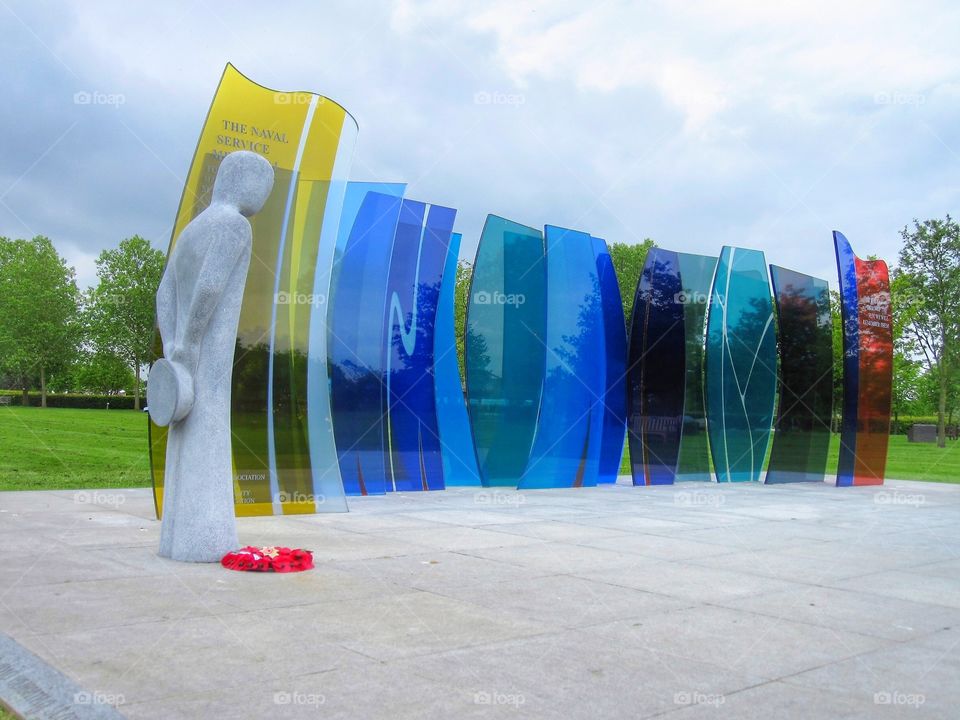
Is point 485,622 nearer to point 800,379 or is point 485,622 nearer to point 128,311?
point 800,379

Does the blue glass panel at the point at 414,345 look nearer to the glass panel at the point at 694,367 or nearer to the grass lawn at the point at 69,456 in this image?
the grass lawn at the point at 69,456

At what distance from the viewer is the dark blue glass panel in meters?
16.3

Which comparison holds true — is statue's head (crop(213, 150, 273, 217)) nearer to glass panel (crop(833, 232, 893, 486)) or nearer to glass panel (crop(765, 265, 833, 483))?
glass panel (crop(765, 265, 833, 483))

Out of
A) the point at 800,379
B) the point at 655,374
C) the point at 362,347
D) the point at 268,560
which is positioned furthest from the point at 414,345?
the point at 800,379

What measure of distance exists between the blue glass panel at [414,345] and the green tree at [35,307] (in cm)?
3206

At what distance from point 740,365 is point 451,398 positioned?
20.5 ft

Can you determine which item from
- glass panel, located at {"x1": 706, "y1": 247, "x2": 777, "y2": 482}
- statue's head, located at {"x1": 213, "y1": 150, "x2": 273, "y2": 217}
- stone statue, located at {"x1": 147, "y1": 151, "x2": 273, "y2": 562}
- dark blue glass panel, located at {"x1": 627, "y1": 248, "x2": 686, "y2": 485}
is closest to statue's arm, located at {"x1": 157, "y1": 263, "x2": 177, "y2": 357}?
stone statue, located at {"x1": 147, "y1": 151, "x2": 273, "y2": 562}

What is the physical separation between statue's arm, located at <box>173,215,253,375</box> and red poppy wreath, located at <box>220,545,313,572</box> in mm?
1624

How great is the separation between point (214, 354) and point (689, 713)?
515 centimetres

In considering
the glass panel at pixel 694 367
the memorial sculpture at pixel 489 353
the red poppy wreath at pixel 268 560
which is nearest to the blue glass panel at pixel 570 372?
the memorial sculpture at pixel 489 353

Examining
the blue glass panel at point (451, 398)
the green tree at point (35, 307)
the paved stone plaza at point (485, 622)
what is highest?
the green tree at point (35, 307)

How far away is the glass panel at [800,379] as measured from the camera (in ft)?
58.9

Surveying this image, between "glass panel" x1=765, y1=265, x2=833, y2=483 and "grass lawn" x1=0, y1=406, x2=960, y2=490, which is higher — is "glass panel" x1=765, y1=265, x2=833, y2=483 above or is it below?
above

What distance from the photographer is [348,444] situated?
44.2 feet
